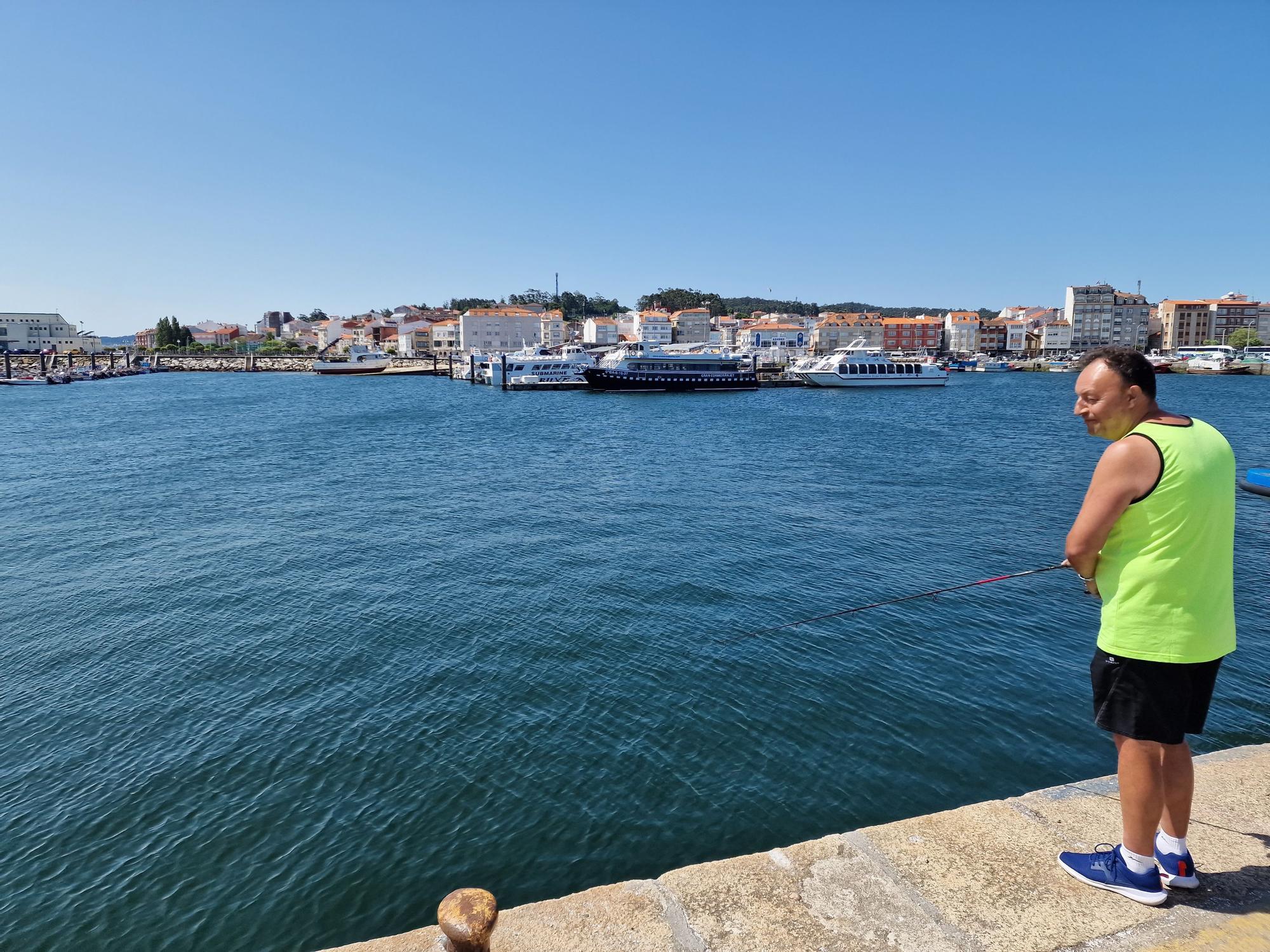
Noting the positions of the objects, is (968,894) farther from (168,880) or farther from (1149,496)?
(168,880)

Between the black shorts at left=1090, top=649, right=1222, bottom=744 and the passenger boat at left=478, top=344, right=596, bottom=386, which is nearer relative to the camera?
the black shorts at left=1090, top=649, right=1222, bottom=744

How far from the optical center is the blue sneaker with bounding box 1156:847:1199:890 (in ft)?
9.02

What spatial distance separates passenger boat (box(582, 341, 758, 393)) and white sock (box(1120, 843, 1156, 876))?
188 feet

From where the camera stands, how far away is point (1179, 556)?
252 centimetres

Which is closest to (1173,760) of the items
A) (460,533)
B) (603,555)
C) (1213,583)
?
(1213,583)

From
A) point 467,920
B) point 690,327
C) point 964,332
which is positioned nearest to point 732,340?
point 690,327

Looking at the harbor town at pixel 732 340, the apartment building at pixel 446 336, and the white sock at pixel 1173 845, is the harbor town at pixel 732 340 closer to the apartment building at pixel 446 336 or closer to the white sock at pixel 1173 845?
the apartment building at pixel 446 336

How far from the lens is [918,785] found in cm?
597

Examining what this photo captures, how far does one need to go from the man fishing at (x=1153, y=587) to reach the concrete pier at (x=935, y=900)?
201 mm

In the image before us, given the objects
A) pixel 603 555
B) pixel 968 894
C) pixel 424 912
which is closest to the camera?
pixel 968 894

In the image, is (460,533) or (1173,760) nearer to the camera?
(1173,760)

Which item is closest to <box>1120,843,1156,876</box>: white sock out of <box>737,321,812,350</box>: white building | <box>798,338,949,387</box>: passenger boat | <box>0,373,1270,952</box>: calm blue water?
<box>0,373,1270,952</box>: calm blue water

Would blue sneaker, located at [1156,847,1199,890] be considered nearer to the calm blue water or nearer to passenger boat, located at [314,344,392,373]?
the calm blue water

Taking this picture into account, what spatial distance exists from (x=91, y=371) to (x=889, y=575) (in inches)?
3904
